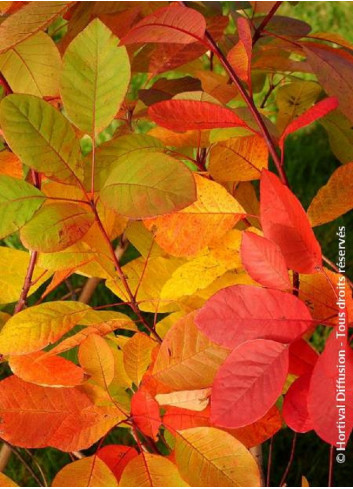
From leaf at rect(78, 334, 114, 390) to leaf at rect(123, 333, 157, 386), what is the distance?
0.03 m

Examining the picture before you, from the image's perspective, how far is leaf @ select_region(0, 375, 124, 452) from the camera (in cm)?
58

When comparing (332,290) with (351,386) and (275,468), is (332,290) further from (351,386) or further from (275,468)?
(275,468)

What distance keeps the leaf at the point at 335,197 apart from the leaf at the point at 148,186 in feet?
0.45

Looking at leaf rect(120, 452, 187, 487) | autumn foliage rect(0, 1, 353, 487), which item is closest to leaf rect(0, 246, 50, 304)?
autumn foliage rect(0, 1, 353, 487)

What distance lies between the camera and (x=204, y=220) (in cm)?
56

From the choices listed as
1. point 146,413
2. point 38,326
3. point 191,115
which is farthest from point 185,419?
point 191,115

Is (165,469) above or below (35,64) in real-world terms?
below

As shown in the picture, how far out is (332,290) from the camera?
0.54 meters

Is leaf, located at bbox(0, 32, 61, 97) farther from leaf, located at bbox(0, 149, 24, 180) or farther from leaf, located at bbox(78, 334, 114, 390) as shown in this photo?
leaf, located at bbox(78, 334, 114, 390)

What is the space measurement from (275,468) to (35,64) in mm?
1423

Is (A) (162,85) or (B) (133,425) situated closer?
(B) (133,425)

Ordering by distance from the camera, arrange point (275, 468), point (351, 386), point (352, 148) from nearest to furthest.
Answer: point (351, 386), point (352, 148), point (275, 468)

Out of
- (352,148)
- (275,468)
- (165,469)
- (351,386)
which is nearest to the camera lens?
(351,386)

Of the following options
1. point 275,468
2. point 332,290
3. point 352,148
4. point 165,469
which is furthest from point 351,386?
point 275,468
